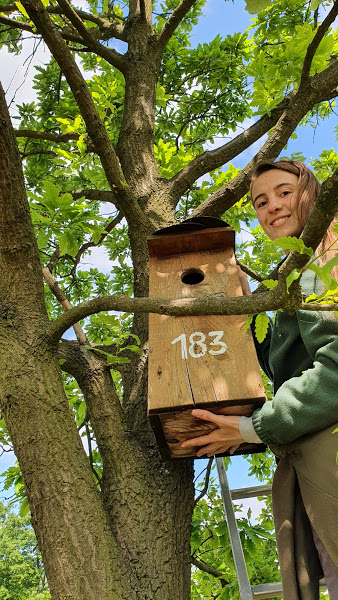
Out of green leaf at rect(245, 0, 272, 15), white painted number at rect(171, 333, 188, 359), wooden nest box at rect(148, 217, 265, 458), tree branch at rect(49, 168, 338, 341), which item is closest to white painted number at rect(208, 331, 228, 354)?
wooden nest box at rect(148, 217, 265, 458)

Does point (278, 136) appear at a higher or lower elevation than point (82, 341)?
higher

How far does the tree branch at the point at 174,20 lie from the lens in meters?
3.87

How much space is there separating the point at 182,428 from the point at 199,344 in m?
0.34

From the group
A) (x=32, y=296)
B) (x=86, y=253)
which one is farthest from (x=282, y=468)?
(x=86, y=253)

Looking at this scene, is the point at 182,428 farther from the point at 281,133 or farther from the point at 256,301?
the point at 281,133

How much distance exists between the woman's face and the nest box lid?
207 millimetres

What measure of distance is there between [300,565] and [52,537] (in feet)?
2.90

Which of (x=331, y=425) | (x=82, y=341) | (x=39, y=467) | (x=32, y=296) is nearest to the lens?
(x=331, y=425)

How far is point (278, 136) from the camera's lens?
2.97 m

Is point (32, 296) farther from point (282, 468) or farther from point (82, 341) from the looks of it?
point (282, 468)

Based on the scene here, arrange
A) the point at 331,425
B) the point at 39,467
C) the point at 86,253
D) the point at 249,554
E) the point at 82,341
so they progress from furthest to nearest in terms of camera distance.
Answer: the point at 86,253, the point at 249,554, the point at 82,341, the point at 39,467, the point at 331,425

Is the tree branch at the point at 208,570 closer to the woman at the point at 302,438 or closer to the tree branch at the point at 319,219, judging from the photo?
the woman at the point at 302,438

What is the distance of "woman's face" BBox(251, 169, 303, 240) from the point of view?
2.27 m

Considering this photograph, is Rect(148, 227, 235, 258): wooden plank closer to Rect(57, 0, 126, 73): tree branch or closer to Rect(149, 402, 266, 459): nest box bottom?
Rect(149, 402, 266, 459): nest box bottom
